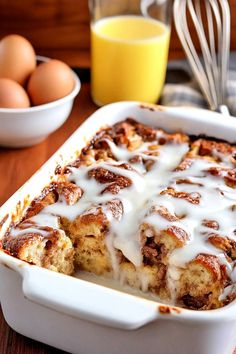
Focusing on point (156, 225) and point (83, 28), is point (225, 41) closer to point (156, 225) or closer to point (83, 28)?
point (83, 28)

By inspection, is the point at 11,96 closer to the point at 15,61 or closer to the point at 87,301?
the point at 15,61

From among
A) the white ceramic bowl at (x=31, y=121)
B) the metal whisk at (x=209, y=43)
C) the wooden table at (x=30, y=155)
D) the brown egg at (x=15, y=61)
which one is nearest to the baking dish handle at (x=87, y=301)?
the wooden table at (x=30, y=155)

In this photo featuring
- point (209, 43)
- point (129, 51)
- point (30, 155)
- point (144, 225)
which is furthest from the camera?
point (209, 43)

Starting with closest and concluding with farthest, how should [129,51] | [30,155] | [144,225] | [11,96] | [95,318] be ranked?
[95,318]
[144,225]
[11,96]
[30,155]
[129,51]

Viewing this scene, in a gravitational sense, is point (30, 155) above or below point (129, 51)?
below

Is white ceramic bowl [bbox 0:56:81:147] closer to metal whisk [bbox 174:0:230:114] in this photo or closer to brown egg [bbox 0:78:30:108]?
brown egg [bbox 0:78:30:108]

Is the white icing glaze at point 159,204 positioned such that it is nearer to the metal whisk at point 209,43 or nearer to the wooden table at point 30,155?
the wooden table at point 30,155

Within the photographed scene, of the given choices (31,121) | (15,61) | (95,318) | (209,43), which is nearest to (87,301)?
(95,318)
